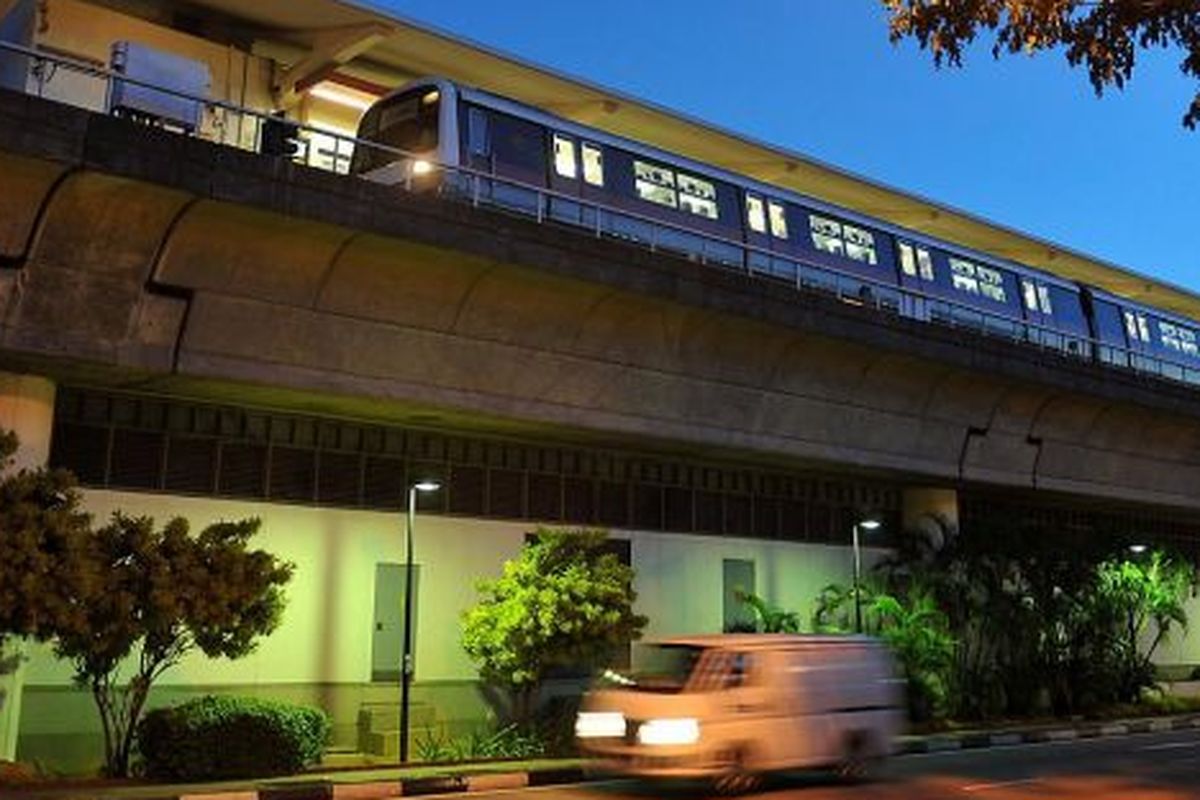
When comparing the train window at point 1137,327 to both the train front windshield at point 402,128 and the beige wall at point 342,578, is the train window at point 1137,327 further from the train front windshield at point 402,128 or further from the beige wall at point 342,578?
the train front windshield at point 402,128

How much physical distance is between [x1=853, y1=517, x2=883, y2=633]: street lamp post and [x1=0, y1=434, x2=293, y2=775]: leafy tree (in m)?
14.3

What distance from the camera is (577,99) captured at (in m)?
32.5

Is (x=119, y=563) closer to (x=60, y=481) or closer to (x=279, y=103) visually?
(x=60, y=481)

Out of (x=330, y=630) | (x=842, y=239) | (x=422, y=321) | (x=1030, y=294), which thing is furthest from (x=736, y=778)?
(x=1030, y=294)

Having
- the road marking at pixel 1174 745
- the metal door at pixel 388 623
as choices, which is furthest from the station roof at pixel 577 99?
the road marking at pixel 1174 745

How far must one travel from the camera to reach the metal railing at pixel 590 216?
20.0m

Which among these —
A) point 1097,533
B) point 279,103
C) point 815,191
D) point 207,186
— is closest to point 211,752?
point 207,186

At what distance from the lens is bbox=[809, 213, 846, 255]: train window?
2848 cm

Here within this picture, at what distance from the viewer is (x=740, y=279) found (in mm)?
23500

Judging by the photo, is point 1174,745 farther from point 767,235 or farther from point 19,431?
point 19,431

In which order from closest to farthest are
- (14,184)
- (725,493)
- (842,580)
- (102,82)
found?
(14,184) → (102,82) → (725,493) → (842,580)

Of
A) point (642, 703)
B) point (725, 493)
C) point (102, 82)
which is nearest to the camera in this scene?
point (642, 703)

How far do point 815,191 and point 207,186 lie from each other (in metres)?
26.9

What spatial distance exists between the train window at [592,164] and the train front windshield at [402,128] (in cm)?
310
